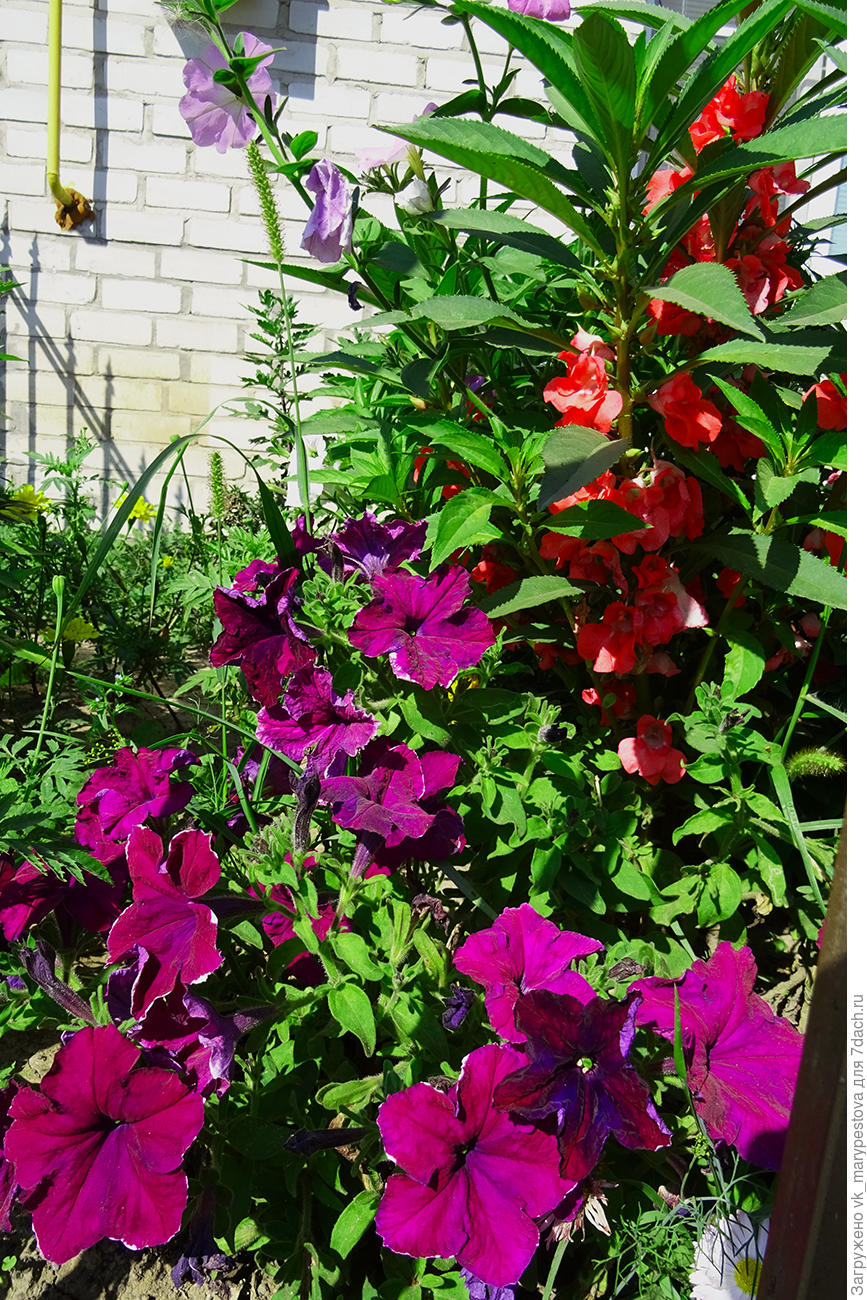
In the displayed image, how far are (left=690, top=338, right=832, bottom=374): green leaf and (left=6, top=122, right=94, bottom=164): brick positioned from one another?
3.48 m

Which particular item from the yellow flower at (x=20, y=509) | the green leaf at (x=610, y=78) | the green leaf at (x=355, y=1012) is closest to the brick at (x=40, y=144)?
the yellow flower at (x=20, y=509)

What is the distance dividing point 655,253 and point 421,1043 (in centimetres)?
88

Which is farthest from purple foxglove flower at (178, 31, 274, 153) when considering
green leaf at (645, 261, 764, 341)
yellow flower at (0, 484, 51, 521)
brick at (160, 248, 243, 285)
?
brick at (160, 248, 243, 285)

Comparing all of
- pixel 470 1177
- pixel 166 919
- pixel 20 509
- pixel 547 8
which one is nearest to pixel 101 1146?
pixel 166 919

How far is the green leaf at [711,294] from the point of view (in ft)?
2.70

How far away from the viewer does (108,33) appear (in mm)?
3441

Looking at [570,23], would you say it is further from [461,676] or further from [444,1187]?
[444,1187]

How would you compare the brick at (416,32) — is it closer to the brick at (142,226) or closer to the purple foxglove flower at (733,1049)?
the brick at (142,226)

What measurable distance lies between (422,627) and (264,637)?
7.9 inches

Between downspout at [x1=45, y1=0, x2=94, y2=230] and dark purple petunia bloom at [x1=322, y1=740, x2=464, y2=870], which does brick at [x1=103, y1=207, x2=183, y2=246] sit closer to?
downspout at [x1=45, y1=0, x2=94, y2=230]

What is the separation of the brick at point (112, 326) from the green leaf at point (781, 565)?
131 inches

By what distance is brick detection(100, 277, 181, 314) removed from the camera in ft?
12.2

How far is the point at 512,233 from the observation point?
102 cm
